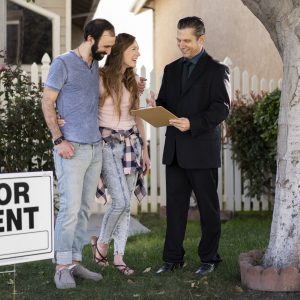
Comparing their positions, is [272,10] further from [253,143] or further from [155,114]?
[253,143]

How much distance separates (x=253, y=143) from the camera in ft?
30.4

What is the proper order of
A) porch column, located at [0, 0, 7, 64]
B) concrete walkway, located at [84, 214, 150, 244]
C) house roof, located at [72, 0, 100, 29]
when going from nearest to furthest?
concrete walkway, located at [84, 214, 150, 244] → porch column, located at [0, 0, 7, 64] → house roof, located at [72, 0, 100, 29]

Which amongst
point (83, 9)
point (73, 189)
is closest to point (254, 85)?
point (73, 189)

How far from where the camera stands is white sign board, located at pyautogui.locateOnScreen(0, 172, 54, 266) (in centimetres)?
436

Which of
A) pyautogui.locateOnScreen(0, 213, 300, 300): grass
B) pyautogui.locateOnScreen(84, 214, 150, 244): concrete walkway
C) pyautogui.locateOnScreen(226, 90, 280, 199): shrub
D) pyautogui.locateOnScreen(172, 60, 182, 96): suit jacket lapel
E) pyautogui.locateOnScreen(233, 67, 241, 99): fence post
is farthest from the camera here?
pyautogui.locateOnScreen(233, 67, 241, 99): fence post

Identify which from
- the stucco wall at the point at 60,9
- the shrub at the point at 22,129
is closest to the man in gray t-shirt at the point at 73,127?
the shrub at the point at 22,129

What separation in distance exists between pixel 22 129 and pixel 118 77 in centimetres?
311

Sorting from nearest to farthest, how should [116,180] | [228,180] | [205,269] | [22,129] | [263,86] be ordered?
1. [116,180]
2. [205,269]
3. [22,129]
4. [228,180]
5. [263,86]

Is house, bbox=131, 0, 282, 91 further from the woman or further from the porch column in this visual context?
the woman

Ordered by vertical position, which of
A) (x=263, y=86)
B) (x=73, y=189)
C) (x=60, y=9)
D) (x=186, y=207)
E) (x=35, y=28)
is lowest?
(x=186, y=207)

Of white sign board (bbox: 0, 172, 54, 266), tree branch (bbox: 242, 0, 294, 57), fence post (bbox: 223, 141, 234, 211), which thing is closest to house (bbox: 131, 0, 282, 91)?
fence post (bbox: 223, 141, 234, 211)

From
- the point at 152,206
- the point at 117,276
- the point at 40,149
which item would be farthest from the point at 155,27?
the point at 117,276

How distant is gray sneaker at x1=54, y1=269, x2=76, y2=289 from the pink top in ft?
3.72

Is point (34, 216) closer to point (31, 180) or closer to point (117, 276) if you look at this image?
point (31, 180)
